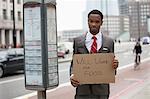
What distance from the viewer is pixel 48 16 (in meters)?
6.79

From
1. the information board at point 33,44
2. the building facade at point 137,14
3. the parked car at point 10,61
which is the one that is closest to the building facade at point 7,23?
the building facade at point 137,14

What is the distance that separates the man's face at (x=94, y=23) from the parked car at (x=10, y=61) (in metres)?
17.7

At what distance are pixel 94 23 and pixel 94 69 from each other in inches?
19.6

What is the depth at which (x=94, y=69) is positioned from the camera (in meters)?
4.93

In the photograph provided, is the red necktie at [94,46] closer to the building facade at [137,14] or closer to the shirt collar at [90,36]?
the shirt collar at [90,36]

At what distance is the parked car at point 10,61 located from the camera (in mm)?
22344

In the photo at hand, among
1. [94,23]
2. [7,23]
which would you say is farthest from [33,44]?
[7,23]

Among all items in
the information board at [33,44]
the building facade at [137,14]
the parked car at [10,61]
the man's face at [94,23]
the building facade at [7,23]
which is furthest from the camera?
the building facade at [137,14]

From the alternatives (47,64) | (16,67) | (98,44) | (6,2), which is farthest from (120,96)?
(6,2)

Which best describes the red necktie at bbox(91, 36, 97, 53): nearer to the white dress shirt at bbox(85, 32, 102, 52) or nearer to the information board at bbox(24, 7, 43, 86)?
the white dress shirt at bbox(85, 32, 102, 52)

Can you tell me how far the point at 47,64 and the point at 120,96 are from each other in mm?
6304

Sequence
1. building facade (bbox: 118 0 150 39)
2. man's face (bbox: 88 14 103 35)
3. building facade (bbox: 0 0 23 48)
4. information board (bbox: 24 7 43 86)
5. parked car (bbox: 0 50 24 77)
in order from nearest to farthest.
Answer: man's face (bbox: 88 14 103 35), information board (bbox: 24 7 43 86), parked car (bbox: 0 50 24 77), building facade (bbox: 0 0 23 48), building facade (bbox: 118 0 150 39)

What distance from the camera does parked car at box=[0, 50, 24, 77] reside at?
73.3ft

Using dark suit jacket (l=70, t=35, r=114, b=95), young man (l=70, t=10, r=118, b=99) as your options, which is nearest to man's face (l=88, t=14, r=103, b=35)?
young man (l=70, t=10, r=118, b=99)
